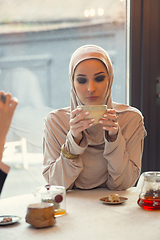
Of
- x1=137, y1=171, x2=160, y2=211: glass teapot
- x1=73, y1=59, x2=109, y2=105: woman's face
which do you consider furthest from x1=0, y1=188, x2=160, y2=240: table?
x1=73, y1=59, x2=109, y2=105: woman's face

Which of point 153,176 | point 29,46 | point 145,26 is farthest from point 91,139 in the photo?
point 145,26

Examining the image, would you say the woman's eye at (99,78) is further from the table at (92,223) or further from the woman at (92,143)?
the table at (92,223)

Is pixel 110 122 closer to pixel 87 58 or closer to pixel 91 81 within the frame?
pixel 91 81

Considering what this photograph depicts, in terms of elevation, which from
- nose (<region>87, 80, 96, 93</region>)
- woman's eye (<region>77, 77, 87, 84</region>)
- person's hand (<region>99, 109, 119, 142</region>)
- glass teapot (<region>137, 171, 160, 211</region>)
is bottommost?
glass teapot (<region>137, 171, 160, 211</region>)

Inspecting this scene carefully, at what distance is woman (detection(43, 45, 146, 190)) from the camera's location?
155cm

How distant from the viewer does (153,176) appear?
118cm

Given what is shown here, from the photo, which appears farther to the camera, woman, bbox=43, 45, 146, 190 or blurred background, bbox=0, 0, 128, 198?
blurred background, bbox=0, 0, 128, 198

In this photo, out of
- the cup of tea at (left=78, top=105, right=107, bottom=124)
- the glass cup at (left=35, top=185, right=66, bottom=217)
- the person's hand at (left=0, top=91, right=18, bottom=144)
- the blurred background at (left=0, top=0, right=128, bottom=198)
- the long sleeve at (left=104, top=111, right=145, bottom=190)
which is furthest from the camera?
the blurred background at (left=0, top=0, right=128, bottom=198)

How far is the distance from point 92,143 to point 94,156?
0.07 metres

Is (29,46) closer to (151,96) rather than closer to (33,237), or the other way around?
(151,96)

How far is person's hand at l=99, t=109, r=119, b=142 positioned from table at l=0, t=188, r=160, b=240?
12.9 inches

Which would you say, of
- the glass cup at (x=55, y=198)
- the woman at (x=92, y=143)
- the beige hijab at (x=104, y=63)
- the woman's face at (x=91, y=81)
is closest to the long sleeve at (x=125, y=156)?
the woman at (x=92, y=143)

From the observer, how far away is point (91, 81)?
159 centimetres

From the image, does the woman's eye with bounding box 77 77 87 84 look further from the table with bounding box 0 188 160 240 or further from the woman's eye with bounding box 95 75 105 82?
the table with bounding box 0 188 160 240
